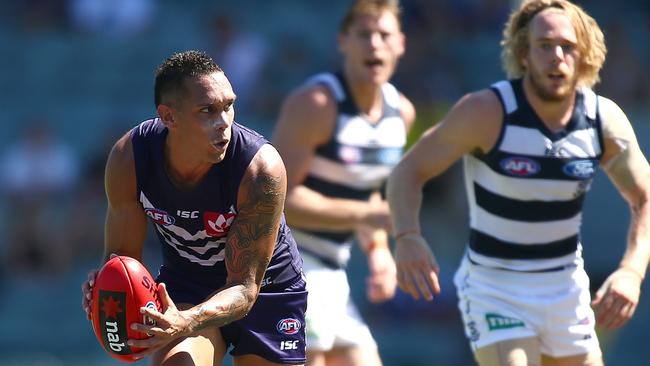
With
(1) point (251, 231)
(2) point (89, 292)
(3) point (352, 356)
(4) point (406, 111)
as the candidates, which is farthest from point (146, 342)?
(4) point (406, 111)

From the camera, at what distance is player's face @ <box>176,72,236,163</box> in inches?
198

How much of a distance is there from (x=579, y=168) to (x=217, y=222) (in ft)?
5.91

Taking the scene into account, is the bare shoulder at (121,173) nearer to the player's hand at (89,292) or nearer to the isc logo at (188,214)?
the isc logo at (188,214)

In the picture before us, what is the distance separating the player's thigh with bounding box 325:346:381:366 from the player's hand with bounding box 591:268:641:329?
4.97 ft

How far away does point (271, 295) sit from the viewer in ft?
18.3

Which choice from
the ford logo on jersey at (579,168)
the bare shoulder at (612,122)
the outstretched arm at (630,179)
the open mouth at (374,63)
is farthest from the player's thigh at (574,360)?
the open mouth at (374,63)

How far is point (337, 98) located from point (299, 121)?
0.99 feet

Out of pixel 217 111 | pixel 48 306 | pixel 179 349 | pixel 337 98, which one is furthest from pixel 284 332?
pixel 48 306

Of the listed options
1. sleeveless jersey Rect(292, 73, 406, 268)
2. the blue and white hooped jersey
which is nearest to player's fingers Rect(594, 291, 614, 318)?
the blue and white hooped jersey

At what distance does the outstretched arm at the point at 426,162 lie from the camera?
5.86 meters

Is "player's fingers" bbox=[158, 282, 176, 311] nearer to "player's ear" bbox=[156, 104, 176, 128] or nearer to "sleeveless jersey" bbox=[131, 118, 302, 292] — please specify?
"sleeveless jersey" bbox=[131, 118, 302, 292]

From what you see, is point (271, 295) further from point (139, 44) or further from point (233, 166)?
point (139, 44)

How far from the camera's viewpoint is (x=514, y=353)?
5.96m

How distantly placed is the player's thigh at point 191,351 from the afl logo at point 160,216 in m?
0.37
